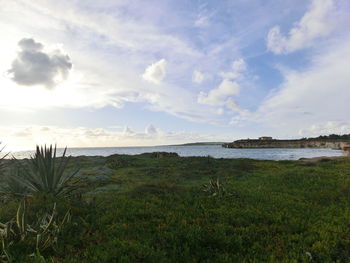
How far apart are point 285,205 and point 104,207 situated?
6.48 m

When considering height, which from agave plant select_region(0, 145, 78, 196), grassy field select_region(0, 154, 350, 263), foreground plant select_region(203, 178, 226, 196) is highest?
agave plant select_region(0, 145, 78, 196)

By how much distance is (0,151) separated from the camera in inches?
279

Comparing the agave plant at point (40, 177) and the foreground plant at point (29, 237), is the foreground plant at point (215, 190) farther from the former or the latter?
the foreground plant at point (29, 237)

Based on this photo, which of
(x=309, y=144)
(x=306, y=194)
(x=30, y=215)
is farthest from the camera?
(x=309, y=144)

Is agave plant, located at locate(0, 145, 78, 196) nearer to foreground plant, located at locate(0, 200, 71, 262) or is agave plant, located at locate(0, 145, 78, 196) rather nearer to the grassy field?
the grassy field

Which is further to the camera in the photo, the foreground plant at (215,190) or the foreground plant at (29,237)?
the foreground plant at (215,190)

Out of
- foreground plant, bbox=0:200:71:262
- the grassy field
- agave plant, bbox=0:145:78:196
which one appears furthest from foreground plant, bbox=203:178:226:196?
foreground plant, bbox=0:200:71:262

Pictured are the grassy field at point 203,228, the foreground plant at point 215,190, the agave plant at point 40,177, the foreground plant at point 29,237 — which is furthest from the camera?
the foreground plant at point 215,190

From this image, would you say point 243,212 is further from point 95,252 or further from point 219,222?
point 95,252

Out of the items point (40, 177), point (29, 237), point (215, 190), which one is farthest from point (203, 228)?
point (40, 177)

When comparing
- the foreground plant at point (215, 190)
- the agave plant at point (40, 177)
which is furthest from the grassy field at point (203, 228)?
the agave plant at point (40, 177)

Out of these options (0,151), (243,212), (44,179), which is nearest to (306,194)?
(243,212)

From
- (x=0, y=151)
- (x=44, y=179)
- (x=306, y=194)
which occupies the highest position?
(x=0, y=151)

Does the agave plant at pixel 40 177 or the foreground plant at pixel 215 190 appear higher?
the agave plant at pixel 40 177
